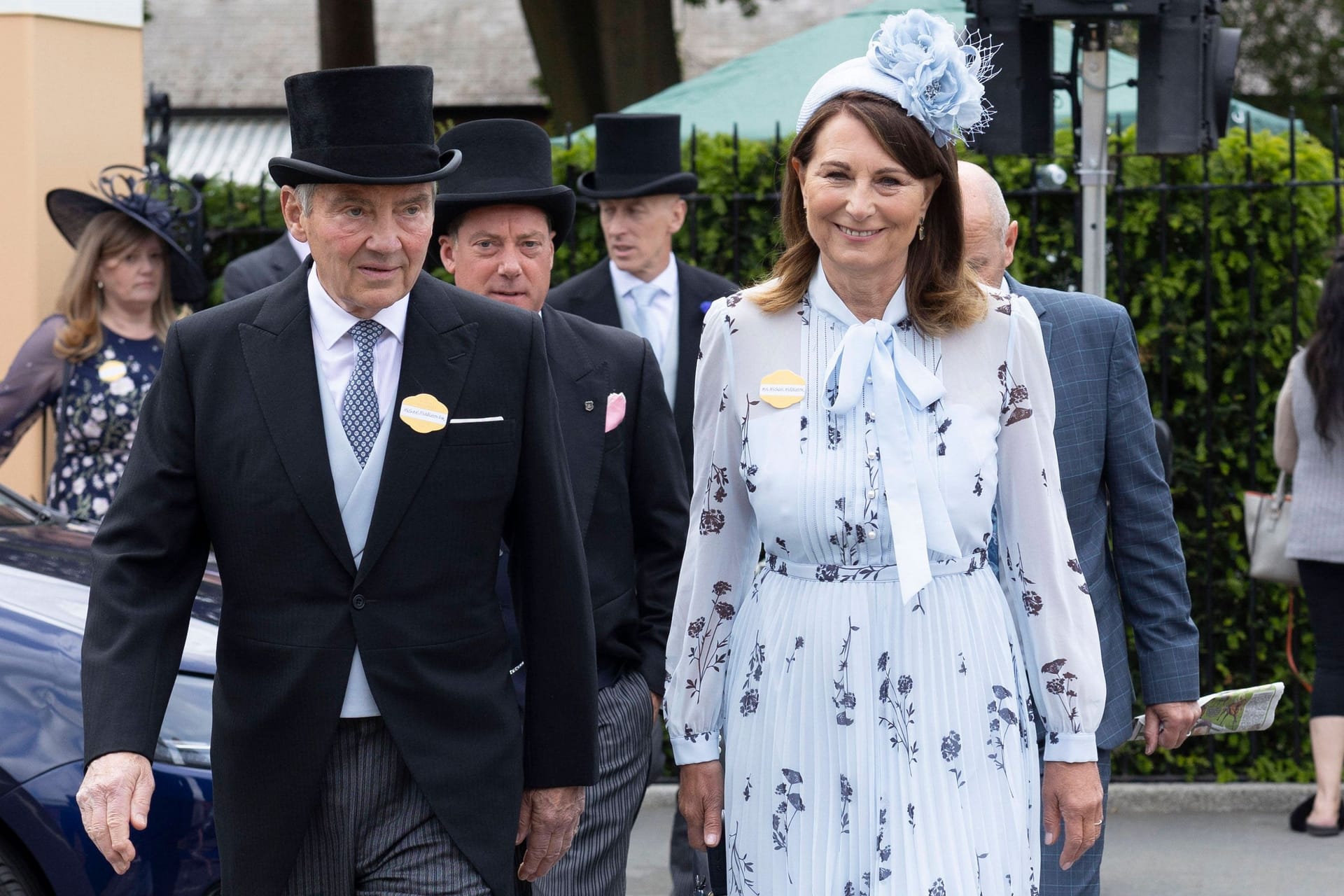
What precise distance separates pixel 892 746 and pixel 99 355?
4.28m

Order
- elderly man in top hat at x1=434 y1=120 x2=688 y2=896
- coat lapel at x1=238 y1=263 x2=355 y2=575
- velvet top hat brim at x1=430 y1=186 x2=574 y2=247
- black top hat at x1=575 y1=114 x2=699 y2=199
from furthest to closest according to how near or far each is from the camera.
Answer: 1. black top hat at x1=575 y1=114 x2=699 y2=199
2. velvet top hat brim at x1=430 y1=186 x2=574 y2=247
3. elderly man in top hat at x1=434 y1=120 x2=688 y2=896
4. coat lapel at x1=238 y1=263 x2=355 y2=575

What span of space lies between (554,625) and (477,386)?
17.4 inches

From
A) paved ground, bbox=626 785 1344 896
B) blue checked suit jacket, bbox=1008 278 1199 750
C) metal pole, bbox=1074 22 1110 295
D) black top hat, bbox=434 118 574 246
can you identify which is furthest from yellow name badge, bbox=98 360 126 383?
blue checked suit jacket, bbox=1008 278 1199 750

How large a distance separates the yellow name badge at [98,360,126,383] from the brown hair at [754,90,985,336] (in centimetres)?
374

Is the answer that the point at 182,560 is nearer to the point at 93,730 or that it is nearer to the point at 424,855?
the point at 93,730

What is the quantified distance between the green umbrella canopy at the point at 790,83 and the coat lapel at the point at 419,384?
640 cm

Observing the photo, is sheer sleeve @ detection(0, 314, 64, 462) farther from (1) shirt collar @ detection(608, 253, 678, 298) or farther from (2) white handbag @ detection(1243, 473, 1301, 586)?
(2) white handbag @ detection(1243, 473, 1301, 586)

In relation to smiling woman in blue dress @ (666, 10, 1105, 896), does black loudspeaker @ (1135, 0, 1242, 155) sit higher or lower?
higher

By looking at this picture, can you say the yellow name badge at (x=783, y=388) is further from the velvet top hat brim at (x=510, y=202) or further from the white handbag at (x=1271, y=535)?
the white handbag at (x=1271, y=535)

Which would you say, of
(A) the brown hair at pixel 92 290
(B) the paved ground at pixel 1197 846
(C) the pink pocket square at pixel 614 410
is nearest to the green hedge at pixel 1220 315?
(B) the paved ground at pixel 1197 846

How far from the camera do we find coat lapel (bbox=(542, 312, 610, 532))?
3947mm

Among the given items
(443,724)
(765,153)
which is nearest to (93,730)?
(443,724)

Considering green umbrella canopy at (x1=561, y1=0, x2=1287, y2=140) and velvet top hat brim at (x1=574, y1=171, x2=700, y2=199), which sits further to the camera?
green umbrella canopy at (x1=561, y1=0, x2=1287, y2=140)

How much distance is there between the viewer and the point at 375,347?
3.10 m
